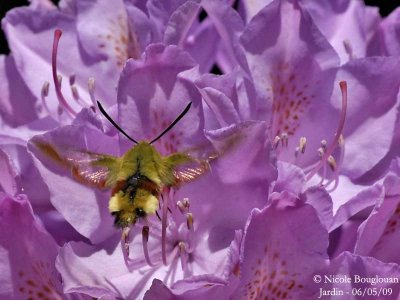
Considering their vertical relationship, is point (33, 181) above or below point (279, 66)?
below

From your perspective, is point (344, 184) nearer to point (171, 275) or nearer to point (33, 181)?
point (171, 275)

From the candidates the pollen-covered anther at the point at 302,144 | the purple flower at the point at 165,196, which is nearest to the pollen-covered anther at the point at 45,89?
the purple flower at the point at 165,196

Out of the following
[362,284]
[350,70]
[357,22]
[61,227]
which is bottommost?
[362,284]

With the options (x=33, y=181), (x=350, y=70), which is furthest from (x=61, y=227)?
(x=350, y=70)

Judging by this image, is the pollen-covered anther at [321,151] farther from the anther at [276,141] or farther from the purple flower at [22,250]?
the purple flower at [22,250]

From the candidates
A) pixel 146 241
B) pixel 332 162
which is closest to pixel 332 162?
pixel 332 162

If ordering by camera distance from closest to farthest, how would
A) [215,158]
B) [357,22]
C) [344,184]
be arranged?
[215,158] < [344,184] < [357,22]

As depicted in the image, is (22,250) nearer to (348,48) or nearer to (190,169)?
(190,169)

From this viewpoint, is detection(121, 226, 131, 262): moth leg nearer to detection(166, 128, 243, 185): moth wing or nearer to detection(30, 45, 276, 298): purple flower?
detection(30, 45, 276, 298): purple flower

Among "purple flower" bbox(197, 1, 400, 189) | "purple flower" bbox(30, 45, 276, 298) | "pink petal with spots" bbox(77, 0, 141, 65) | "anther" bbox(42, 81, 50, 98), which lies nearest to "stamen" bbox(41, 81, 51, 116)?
"anther" bbox(42, 81, 50, 98)
